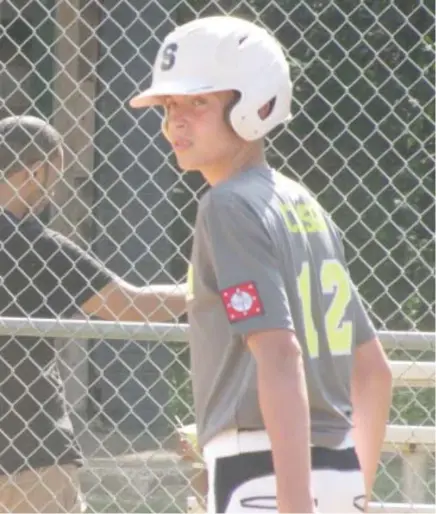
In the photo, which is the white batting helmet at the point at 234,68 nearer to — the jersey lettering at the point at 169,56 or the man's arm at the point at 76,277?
the jersey lettering at the point at 169,56

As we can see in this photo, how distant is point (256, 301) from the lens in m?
2.39

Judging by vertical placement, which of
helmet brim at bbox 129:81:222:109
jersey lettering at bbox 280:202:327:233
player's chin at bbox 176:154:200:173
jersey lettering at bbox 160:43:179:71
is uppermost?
jersey lettering at bbox 160:43:179:71

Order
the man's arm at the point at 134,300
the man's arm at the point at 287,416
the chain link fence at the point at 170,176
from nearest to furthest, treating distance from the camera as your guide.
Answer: the man's arm at the point at 287,416 < the man's arm at the point at 134,300 < the chain link fence at the point at 170,176

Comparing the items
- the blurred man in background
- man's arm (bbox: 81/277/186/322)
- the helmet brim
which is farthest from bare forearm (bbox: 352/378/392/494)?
the blurred man in background

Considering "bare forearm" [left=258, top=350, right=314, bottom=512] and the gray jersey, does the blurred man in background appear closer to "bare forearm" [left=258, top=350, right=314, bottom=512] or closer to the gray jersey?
the gray jersey

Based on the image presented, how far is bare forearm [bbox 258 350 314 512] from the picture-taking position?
7.63ft

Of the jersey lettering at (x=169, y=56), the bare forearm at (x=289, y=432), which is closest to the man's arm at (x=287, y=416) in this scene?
the bare forearm at (x=289, y=432)

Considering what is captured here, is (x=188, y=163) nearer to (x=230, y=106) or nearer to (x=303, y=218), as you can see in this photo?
(x=230, y=106)

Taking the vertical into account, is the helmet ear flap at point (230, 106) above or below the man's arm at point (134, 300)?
above

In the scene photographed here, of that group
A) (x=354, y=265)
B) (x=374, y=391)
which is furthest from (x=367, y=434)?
(x=354, y=265)

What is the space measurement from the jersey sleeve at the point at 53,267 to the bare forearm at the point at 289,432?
155 centimetres

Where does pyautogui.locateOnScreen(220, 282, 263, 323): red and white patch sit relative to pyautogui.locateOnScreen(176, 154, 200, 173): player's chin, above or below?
below

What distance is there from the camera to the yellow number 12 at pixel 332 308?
2.51m

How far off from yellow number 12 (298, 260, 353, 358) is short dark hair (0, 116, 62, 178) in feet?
4.94
